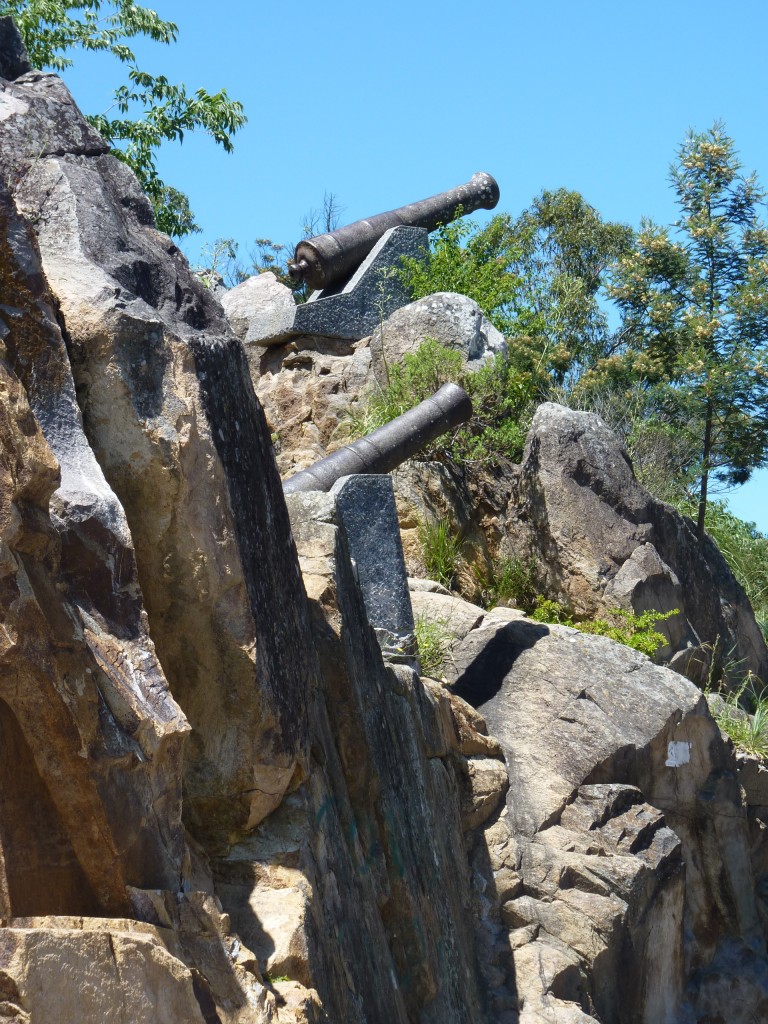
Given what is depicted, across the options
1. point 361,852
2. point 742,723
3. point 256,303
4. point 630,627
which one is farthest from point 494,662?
point 256,303

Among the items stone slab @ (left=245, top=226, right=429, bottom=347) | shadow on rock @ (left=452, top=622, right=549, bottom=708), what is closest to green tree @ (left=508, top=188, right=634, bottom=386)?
stone slab @ (left=245, top=226, right=429, bottom=347)

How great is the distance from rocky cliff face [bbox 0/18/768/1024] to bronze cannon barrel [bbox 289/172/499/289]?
7.97 meters

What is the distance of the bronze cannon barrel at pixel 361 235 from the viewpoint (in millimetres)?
14727

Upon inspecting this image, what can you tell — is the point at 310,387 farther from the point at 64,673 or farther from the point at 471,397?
the point at 64,673

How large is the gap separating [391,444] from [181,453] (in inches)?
206

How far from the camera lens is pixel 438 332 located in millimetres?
13641

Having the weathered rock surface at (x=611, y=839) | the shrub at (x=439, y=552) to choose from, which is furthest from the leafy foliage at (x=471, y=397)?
the weathered rock surface at (x=611, y=839)

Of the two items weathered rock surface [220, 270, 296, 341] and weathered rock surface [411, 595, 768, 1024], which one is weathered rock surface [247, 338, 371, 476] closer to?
weathered rock surface [220, 270, 296, 341]

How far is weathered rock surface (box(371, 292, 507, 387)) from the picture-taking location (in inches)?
534

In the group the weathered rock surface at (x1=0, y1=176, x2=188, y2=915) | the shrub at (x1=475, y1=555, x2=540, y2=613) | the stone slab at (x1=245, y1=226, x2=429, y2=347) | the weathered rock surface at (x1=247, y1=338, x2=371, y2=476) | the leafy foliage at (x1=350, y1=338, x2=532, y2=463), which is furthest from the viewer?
the stone slab at (x1=245, y1=226, x2=429, y2=347)

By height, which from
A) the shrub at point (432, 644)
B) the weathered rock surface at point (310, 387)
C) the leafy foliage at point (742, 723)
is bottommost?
the leafy foliage at point (742, 723)

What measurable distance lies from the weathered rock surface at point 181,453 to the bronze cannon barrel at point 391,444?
354 cm

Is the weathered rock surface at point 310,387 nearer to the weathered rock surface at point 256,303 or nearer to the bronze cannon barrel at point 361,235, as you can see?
the weathered rock surface at point 256,303

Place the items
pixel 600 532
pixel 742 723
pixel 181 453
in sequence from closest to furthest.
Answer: pixel 181 453, pixel 742 723, pixel 600 532
